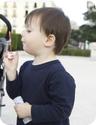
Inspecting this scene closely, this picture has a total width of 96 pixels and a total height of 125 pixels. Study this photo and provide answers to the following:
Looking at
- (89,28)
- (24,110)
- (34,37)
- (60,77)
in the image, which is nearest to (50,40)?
(34,37)

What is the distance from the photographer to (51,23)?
6.52ft

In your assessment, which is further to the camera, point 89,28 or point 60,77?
point 89,28

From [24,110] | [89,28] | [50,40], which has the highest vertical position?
[50,40]

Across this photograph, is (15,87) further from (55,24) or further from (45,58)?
(55,24)

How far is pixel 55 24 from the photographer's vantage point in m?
1.99

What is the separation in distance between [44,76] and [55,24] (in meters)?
0.22

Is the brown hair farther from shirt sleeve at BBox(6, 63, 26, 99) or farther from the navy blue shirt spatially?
shirt sleeve at BBox(6, 63, 26, 99)

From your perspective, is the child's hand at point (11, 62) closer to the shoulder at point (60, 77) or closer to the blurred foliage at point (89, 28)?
the shoulder at point (60, 77)

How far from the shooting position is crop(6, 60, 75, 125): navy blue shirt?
1.91 m

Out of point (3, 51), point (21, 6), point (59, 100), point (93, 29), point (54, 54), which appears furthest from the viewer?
point (21, 6)

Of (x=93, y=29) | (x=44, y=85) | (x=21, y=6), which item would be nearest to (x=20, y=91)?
(x=44, y=85)

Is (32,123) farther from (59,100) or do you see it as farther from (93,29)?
(93,29)

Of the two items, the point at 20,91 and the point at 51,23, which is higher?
the point at 51,23

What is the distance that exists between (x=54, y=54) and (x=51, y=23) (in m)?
0.13
